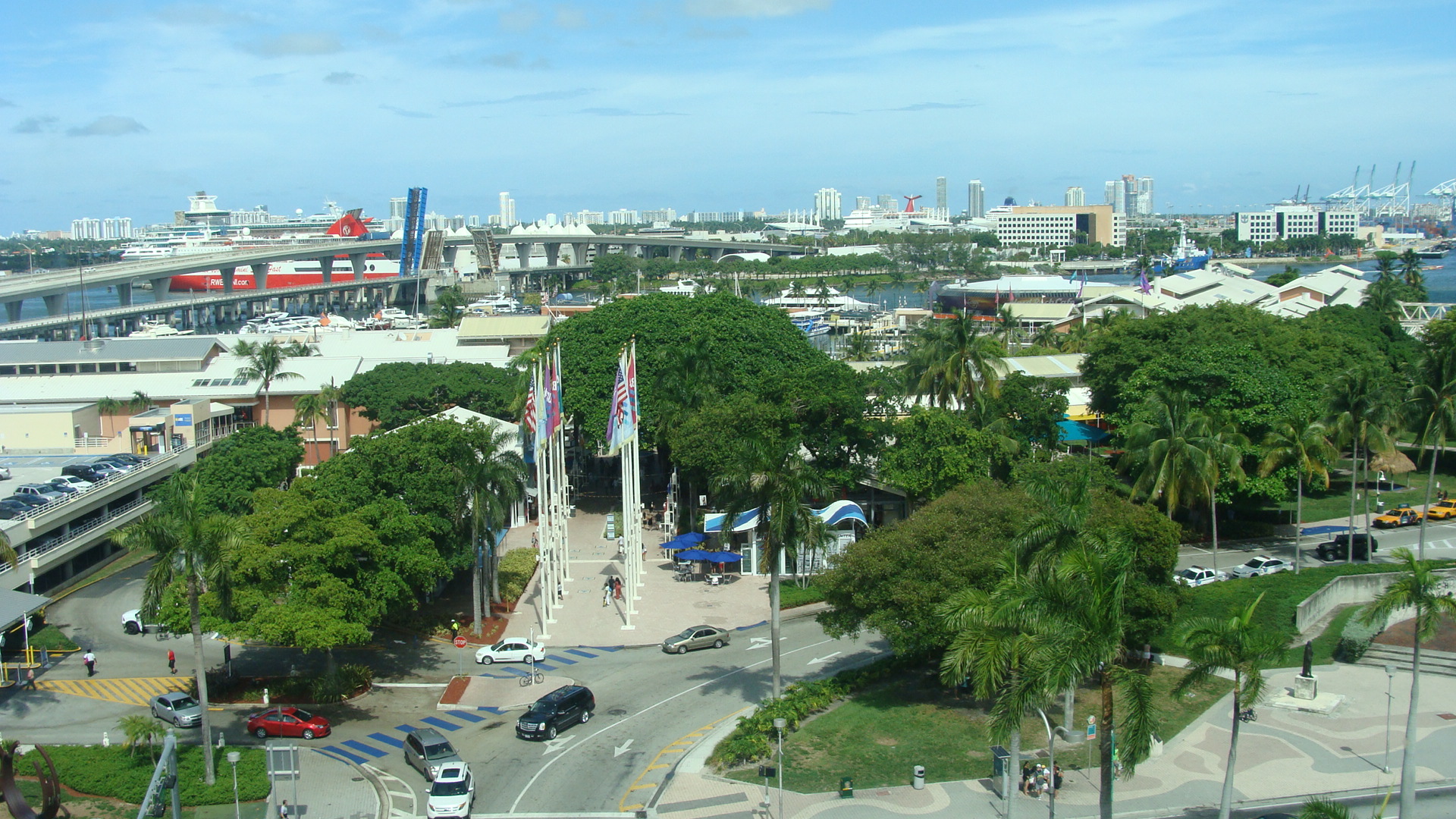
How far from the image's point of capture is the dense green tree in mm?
56094

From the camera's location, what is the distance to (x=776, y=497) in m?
26.4

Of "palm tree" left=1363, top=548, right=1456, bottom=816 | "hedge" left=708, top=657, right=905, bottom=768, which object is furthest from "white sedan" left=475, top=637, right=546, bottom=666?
"palm tree" left=1363, top=548, right=1456, bottom=816

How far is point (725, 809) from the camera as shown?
22188mm

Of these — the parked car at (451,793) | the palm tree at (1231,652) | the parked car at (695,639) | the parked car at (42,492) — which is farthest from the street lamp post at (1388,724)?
the parked car at (42,492)

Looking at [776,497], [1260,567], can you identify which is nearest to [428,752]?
[776,497]

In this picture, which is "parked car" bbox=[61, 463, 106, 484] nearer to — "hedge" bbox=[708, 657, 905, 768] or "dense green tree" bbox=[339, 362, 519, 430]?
"dense green tree" bbox=[339, 362, 519, 430]

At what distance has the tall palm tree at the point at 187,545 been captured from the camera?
2298cm

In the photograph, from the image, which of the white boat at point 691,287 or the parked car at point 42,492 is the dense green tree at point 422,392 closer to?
the parked car at point 42,492

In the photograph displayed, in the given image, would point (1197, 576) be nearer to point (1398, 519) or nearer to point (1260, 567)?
point (1260, 567)

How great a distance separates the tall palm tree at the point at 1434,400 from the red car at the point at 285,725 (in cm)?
3404

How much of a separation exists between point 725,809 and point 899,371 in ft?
110

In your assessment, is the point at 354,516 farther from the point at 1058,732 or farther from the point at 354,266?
the point at 354,266

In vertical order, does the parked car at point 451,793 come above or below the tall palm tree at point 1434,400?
below

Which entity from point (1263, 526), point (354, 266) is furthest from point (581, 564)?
point (354, 266)
